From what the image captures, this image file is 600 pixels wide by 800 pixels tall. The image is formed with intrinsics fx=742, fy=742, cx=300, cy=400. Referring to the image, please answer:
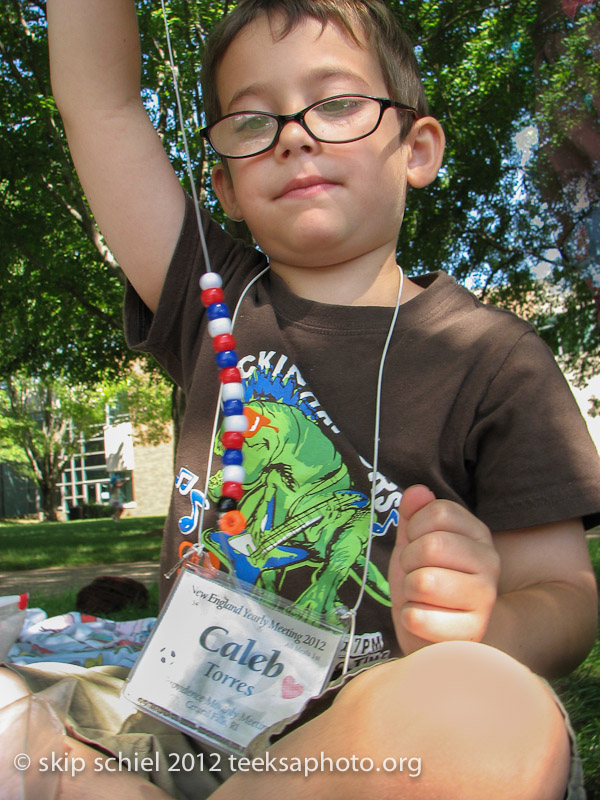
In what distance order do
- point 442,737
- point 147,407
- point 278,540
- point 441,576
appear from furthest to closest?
1. point 147,407
2. point 278,540
3. point 441,576
4. point 442,737

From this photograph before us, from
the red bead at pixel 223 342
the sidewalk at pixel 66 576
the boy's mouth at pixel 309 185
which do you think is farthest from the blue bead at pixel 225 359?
the sidewalk at pixel 66 576

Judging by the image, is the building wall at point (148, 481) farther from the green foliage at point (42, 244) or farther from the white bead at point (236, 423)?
the white bead at point (236, 423)

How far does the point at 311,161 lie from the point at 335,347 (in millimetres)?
364

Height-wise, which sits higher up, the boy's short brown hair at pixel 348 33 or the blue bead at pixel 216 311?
the boy's short brown hair at pixel 348 33

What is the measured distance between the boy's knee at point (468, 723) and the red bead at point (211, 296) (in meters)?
0.85

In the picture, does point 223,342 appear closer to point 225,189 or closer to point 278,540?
point 278,540

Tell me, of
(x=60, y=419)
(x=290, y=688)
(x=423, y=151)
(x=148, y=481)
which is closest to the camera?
(x=290, y=688)

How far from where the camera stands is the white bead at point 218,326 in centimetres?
143

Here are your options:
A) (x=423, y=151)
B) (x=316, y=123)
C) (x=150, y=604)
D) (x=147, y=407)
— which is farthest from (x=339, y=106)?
(x=147, y=407)

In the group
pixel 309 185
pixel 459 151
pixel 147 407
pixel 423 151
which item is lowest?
pixel 147 407

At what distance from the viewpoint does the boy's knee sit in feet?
2.47

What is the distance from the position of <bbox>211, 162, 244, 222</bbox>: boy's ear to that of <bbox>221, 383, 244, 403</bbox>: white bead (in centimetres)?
50

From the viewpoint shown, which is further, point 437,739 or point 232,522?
point 232,522

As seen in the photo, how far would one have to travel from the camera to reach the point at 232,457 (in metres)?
1.32
